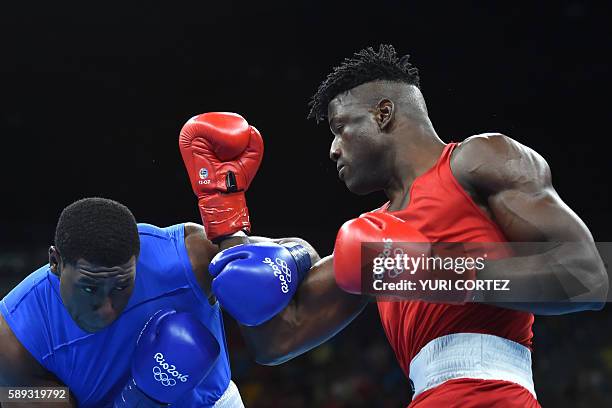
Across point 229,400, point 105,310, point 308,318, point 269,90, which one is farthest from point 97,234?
point 269,90

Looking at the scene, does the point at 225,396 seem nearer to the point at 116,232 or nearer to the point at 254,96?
the point at 116,232

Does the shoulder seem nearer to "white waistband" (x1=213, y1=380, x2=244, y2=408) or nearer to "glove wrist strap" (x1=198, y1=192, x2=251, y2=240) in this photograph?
"glove wrist strap" (x1=198, y1=192, x2=251, y2=240)

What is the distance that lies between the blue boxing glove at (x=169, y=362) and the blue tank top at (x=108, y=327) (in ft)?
0.32

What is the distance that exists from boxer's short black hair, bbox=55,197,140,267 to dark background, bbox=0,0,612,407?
659 cm

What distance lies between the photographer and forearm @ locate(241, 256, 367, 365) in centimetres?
286

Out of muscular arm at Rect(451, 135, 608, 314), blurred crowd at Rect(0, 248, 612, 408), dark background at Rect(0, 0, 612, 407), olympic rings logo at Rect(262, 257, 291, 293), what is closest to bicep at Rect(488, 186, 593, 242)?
muscular arm at Rect(451, 135, 608, 314)

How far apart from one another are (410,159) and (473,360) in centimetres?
75

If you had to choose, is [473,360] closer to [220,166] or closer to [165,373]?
[165,373]

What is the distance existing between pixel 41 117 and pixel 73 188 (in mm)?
1004

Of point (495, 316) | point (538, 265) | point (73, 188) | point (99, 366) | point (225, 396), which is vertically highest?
point (538, 265)

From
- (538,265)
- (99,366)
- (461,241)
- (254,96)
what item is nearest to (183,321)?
(99,366)

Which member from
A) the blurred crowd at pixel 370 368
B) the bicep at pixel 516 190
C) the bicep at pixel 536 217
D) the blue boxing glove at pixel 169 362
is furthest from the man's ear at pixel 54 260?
the blurred crowd at pixel 370 368

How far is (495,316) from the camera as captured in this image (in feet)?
8.13

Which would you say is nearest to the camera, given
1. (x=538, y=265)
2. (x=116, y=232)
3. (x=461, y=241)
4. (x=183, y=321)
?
(x=538, y=265)
